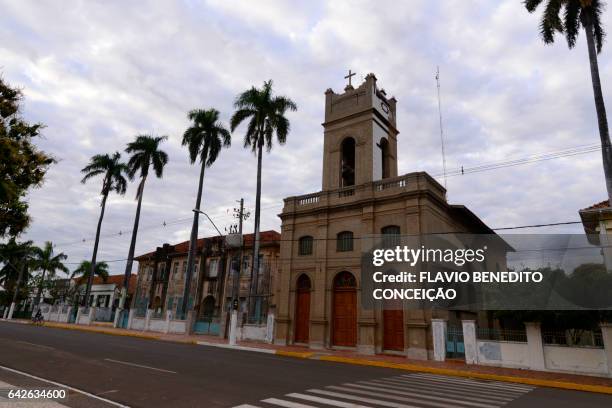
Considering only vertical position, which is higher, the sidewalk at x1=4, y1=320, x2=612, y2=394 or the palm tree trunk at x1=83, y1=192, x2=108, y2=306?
the palm tree trunk at x1=83, y1=192, x2=108, y2=306

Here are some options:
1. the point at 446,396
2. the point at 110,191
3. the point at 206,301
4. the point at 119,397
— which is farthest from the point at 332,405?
the point at 110,191

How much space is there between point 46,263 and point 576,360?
6153 cm

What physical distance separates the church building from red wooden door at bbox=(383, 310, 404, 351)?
0.05 meters

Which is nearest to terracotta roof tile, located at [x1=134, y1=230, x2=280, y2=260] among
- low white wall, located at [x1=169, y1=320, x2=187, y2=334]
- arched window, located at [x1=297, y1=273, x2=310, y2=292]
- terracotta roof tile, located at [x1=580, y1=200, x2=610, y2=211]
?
low white wall, located at [x1=169, y1=320, x2=187, y2=334]

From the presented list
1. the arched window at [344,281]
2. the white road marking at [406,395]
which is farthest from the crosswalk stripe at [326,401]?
the arched window at [344,281]

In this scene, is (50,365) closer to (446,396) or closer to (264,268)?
(446,396)

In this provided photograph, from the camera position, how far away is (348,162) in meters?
28.5

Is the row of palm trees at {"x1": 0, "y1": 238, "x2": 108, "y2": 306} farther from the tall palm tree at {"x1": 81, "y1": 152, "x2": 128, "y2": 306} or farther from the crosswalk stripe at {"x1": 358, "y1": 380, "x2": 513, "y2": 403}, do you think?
the crosswalk stripe at {"x1": 358, "y1": 380, "x2": 513, "y2": 403}

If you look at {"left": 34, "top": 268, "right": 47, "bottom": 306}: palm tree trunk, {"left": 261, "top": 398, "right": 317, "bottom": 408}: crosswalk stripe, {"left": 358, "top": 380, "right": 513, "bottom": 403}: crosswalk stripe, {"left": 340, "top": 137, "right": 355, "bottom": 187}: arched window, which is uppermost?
{"left": 340, "top": 137, "right": 355, "bottom": 187}: arched window

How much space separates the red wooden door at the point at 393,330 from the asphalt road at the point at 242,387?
7.60 metres

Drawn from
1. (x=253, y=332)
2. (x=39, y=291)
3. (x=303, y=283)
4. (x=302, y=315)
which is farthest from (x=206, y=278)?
(x=39, y=291)

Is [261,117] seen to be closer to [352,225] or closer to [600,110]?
[352,225]

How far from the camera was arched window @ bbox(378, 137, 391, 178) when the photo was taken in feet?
90.1

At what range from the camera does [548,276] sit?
18359 millimetres
